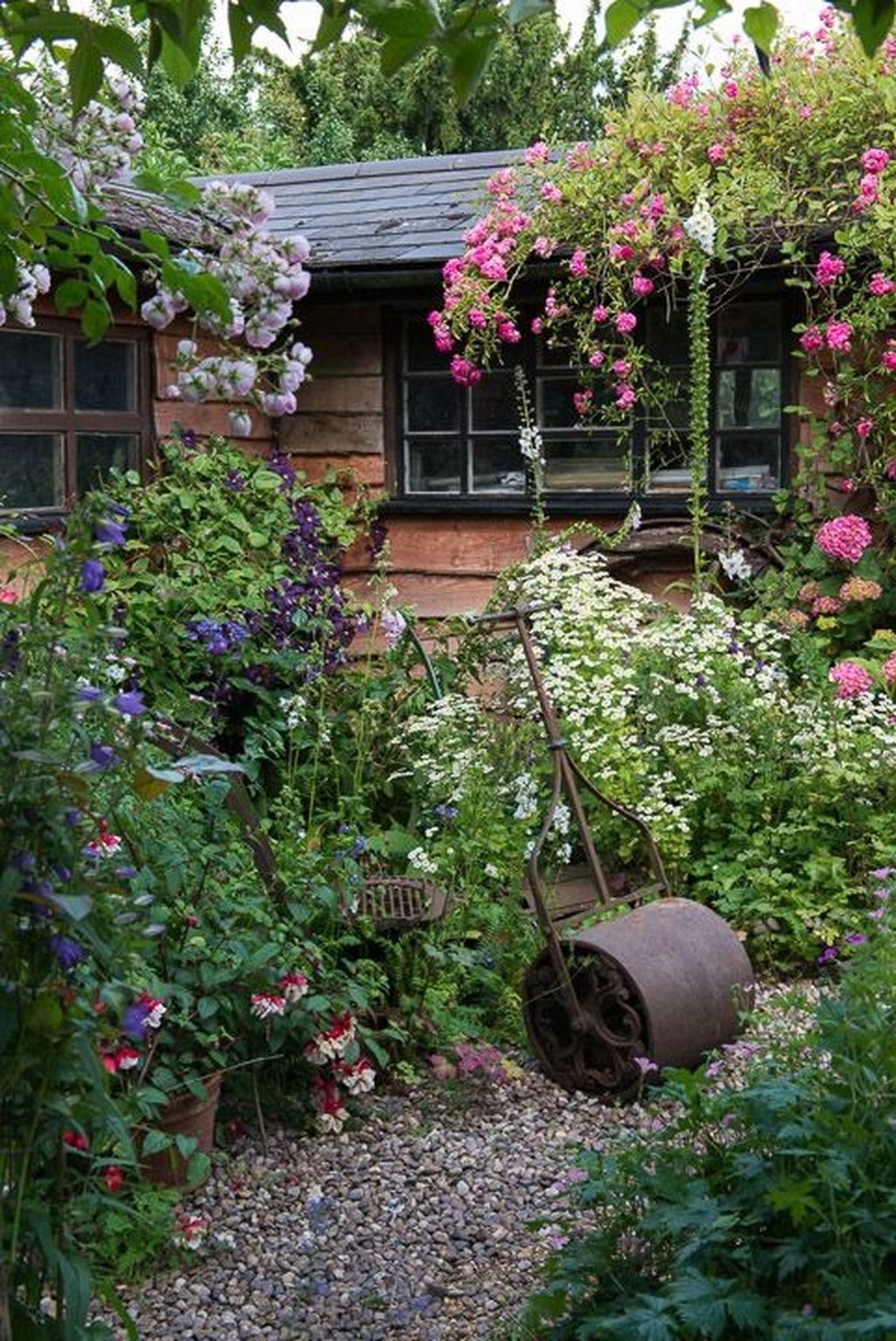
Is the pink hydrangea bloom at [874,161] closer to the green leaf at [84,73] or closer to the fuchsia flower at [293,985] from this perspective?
the fuchsia flower at [293,985]

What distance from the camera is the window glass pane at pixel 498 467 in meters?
8.19

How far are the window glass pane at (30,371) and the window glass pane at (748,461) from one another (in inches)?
120

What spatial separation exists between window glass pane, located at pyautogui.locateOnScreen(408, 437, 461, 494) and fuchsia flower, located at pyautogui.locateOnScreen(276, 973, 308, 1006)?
4.68 m

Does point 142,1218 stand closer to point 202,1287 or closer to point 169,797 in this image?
point 202,1287

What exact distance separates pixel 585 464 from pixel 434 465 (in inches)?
32.7

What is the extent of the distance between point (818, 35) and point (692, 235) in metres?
1.43

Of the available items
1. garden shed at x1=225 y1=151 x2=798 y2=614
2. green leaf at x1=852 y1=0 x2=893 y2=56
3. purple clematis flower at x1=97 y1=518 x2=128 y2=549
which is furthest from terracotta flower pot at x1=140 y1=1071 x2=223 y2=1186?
garden shed at x1=225 y1=151 x2=798 y2=614

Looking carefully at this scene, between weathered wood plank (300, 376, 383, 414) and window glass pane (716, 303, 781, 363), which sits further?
weathered wood plank (300, 376, 383, 414)

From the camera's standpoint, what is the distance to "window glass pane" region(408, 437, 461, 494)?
837cm

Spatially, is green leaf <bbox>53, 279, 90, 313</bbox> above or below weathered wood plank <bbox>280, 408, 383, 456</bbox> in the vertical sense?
below

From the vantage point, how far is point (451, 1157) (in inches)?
161

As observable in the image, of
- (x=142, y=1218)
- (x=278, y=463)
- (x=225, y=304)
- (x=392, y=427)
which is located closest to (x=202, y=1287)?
(x=142, y=1218)

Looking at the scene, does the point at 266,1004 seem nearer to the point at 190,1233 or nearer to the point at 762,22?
the point at 190,1233

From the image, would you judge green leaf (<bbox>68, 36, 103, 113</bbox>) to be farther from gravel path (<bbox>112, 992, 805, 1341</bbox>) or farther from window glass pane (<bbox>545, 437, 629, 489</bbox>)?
window glass pane (<bbox>545, 437, 629, 489</bbox>)
